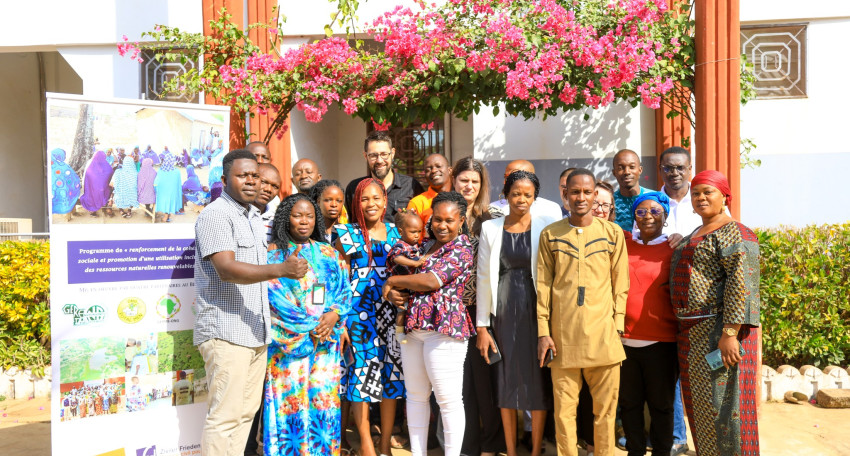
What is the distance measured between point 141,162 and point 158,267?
2.09ft

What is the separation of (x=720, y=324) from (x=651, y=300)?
1.43 ft

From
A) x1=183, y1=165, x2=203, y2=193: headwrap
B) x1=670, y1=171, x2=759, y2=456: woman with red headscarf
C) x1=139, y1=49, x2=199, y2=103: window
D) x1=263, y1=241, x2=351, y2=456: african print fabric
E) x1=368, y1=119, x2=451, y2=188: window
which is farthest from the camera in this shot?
x1=368, y1=119, x2=451, y2=188: window

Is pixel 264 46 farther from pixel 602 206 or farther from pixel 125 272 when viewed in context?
pixel 602 206

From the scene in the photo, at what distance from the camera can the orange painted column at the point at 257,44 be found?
22.1 ft

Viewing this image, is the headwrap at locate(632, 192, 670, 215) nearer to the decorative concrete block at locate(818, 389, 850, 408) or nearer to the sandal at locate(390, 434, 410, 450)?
the sandal at locate(390, 434, 410, 450)

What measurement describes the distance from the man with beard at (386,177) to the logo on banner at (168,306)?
142 centimetres

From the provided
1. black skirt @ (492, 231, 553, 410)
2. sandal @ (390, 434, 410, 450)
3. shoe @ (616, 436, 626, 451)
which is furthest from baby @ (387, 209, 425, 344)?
shoe @ (616, 436, 626, 451)

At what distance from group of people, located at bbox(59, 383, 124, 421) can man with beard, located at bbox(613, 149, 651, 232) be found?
3492 mm

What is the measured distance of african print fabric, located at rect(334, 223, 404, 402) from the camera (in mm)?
4137

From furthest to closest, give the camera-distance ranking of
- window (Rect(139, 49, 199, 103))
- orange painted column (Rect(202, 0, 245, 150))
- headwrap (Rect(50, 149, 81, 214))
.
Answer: window (Rect(139, 49, 199, 103)) → orange painted column (Rect(202, 0, 245, 150)) → headwrap (Rect(50, 149, 81, 214))

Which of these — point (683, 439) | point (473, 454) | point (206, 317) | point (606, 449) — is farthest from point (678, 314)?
point (206, 317)

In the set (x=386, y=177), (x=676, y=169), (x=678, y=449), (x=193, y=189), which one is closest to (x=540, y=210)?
(x=676, y=169)

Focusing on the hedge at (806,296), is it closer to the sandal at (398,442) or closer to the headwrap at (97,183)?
the sandal at (398,442)

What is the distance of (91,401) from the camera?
3.73 metres
